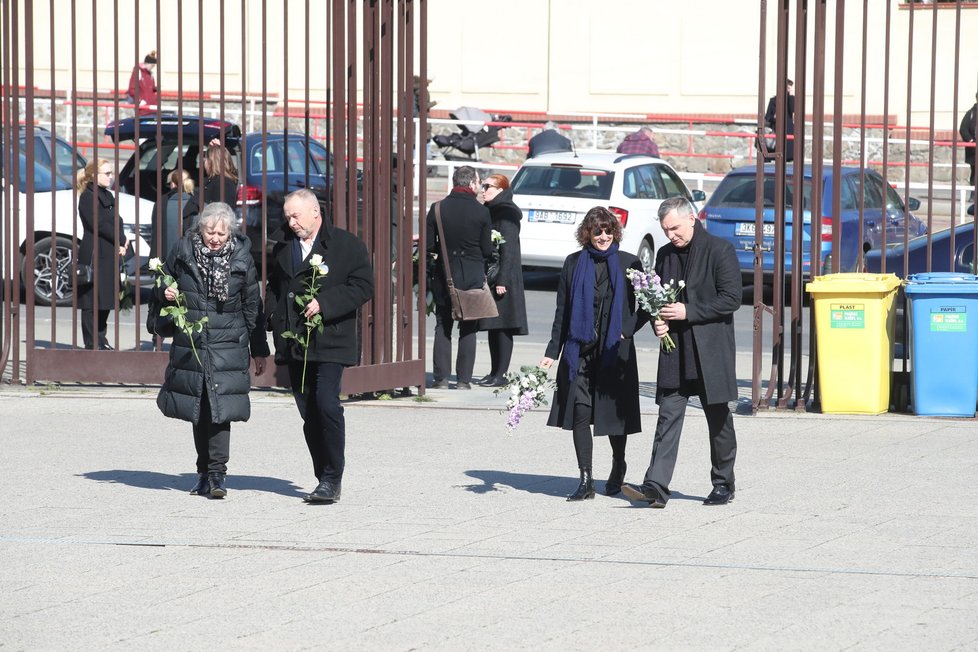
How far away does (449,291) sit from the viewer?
1176cm

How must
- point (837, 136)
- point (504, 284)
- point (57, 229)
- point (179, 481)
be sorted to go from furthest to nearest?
point (57, 229) → point (504, 284) → point (837, 136) → point (179, 481)

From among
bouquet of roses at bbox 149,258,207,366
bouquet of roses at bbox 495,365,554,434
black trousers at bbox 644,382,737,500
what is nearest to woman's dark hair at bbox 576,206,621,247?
bouquet of roses at bbox 495,365,554,434

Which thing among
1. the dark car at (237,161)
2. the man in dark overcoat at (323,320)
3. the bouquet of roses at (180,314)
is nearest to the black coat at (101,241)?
the dark car at (237,161)

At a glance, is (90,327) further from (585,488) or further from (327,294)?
(585,488)

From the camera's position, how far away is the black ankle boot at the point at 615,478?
832 centimetres

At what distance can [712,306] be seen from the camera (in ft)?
26.1

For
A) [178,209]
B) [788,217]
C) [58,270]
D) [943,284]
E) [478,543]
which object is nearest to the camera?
[478,543]

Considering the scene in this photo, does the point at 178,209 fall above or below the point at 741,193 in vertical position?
below

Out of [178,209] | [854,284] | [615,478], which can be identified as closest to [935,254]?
[854,284]

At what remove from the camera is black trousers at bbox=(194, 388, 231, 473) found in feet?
26.9

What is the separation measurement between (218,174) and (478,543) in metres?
5.44

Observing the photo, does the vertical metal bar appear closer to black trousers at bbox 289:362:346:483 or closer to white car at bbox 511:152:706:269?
black trousers at bbox 289:362:346:483

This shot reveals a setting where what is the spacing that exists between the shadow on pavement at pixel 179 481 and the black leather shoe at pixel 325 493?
0.95 ft

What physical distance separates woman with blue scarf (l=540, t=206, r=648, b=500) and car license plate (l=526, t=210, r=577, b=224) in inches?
386
